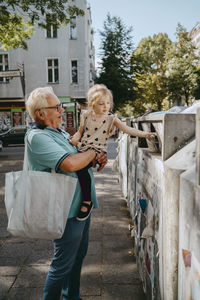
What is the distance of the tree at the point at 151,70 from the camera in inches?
1496

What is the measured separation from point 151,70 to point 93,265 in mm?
39708

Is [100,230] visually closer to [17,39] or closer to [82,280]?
[82,280]

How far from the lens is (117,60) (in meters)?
36.5

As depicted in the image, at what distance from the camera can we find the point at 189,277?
142cm

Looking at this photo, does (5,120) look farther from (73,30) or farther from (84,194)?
(84,194)

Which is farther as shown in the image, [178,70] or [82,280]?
[178,70]

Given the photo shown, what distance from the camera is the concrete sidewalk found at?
2851 millimetres

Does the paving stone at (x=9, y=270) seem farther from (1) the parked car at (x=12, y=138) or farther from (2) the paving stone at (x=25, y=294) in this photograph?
(1) the parked car at (x=12, y=138)

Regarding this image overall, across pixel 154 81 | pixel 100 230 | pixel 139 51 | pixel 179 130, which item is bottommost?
pixel 100 230

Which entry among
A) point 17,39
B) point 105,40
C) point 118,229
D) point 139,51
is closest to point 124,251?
point 118,229

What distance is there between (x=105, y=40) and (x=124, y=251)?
3586 centimetres

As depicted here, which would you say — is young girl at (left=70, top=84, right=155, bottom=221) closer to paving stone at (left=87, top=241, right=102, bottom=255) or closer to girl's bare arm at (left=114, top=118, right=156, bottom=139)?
girl's bare arm at (left=114, top=118, right=156, bottom=139)

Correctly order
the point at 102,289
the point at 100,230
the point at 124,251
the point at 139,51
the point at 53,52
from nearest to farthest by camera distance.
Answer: the point at 102,289
the point at 124,251
the point at 100,230
the point at 53,52
the point at 139,51

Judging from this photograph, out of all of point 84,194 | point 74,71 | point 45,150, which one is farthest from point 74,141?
point 74,71
